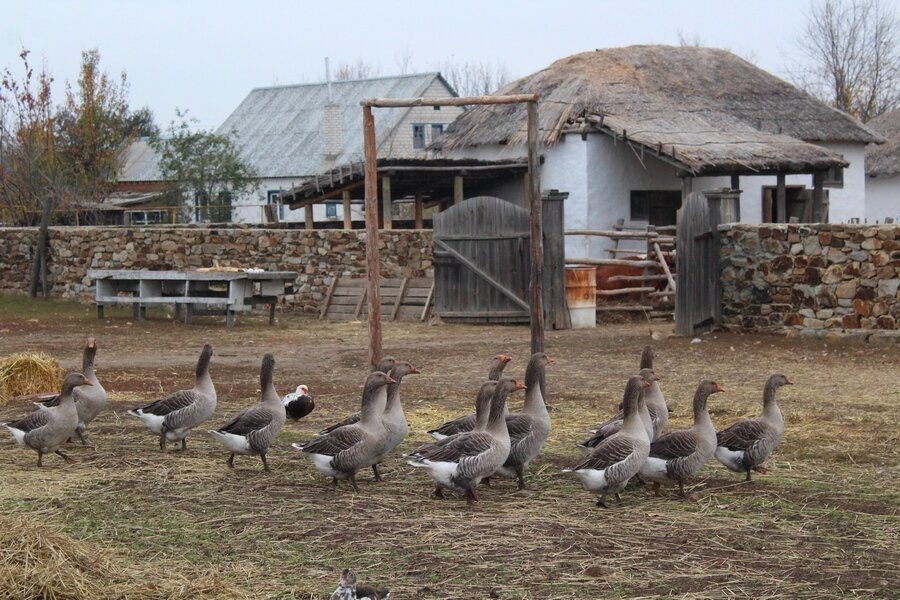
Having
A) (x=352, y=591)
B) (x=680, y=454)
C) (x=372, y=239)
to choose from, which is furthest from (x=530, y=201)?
(x=352, y=591)

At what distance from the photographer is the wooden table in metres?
23.2

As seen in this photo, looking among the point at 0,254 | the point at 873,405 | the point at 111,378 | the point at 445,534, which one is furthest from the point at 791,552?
the point at 0,254

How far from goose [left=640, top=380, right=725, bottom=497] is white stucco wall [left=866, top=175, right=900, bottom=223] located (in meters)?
39.3

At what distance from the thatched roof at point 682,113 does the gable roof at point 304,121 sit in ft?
55.6

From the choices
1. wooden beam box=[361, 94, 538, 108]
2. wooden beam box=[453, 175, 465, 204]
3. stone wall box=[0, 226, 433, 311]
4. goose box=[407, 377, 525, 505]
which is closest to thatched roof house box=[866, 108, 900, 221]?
wooden beam box=[453, 175, 465, 204]

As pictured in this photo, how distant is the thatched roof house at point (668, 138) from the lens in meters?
29.0

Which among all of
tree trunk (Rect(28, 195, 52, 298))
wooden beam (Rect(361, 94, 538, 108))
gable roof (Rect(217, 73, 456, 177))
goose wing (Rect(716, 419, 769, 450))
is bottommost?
goose wing (Rect(716, 419, 769, 450))

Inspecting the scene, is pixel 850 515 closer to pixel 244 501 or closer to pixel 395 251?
pixel 244 501

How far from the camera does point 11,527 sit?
6934 millimetres

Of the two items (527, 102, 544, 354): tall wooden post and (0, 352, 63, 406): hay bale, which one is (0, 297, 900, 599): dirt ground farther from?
(527, 102, 544, 354): tall wooden post

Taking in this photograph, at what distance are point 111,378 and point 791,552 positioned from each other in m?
10.8

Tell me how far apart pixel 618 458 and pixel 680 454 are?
56cm

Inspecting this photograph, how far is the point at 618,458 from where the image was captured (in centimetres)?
836

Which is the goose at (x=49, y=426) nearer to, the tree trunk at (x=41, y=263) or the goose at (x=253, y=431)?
the goose at (x=253, y=431)
